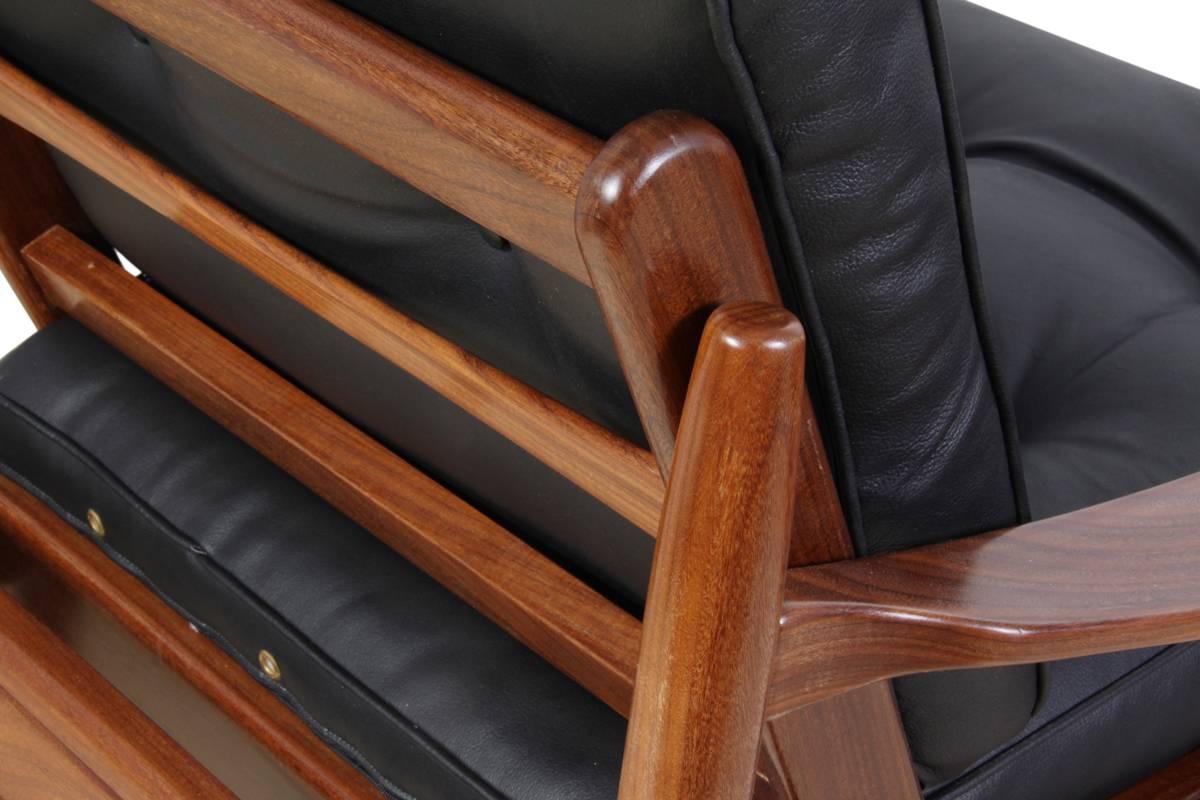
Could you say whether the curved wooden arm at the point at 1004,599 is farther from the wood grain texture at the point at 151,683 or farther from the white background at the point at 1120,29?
the white background at the point at 1120,29

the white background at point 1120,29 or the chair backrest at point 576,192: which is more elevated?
the white background at point 1120,29

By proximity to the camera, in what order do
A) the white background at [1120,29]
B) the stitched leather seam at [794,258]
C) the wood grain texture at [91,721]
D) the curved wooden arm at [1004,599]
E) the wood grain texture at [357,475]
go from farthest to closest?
the white background at [1120,29] → the wood grain texture at [91,721] → the wood grain texture at [357,475] → the curved wooden arm at [1004,599] → the stitched leather seam at [794,258]

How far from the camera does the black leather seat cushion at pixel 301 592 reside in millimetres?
841

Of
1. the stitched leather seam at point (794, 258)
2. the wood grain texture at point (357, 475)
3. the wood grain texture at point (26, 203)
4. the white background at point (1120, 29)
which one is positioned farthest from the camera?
the white background at point (1120, 29)

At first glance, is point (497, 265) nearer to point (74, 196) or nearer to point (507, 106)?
point (507, 106)

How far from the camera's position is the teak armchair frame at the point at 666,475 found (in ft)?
1.65

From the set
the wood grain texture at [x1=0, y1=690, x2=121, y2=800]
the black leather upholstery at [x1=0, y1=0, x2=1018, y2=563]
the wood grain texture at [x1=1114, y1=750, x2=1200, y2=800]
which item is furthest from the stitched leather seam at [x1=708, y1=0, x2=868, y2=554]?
the wood grain texture at [x1=0, y1=690, x2=121, y2=800]

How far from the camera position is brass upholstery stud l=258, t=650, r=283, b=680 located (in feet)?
3.15

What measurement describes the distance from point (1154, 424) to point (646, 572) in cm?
34

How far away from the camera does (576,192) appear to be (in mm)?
496

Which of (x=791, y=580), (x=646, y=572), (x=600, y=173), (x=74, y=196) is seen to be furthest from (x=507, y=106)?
(x=74, y=196)

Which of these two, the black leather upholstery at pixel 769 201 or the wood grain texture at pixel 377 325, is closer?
Answer: the black leather upholstery at pixel 769 201

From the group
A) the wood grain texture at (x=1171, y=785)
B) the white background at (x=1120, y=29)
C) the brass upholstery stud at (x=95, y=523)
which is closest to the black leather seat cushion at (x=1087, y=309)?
the wood grain texture at (x=1171, y=785)

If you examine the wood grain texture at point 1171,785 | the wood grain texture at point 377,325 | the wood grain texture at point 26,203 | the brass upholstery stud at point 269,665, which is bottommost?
the brass upholstery stud at point 269,665
